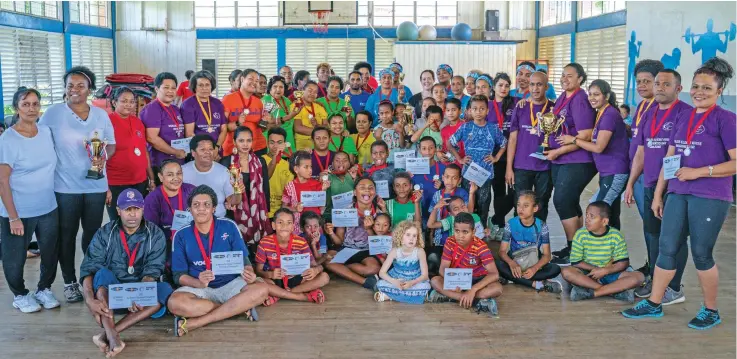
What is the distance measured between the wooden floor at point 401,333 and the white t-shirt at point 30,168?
71 centimetres

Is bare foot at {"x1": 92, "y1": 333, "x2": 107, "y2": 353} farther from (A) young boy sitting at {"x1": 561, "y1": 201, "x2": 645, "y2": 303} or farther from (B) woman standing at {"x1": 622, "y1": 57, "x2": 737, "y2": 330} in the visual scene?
(B) woman standing at {"x1": 622, "y1": 57, "x2": 737, "y2": 330}

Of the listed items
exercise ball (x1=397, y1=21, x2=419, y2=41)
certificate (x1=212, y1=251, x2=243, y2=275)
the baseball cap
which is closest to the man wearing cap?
the baseball cap

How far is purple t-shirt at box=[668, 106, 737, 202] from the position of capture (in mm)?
3795

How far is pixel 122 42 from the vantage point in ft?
61.2

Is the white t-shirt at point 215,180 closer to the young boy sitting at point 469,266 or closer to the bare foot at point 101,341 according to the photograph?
the bare foot at point 101,341

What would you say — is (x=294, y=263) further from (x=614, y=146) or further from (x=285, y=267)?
(x=614, y=146)

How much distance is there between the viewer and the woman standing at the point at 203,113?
5465 mm

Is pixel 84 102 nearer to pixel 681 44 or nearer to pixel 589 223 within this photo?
pixel 589 223

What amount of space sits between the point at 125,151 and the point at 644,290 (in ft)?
12.5

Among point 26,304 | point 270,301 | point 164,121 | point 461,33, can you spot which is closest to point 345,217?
point 270,301

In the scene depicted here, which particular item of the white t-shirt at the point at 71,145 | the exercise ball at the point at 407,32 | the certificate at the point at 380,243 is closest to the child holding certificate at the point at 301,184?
the certificate at the point at 380,243

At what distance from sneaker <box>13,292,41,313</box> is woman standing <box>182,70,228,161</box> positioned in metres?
1.70

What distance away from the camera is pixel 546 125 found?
5.23m

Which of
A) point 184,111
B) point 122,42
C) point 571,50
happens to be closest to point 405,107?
point 184,111
